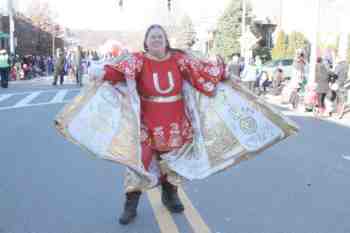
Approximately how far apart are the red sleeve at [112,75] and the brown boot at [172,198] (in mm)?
1207

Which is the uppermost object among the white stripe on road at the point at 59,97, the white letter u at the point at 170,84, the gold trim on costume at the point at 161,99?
the white letter u at the point at 170,84

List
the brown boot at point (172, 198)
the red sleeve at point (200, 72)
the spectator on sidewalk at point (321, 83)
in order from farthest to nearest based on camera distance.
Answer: the spectator on sidewalk at point (321, 83) < the brown boot at point (172, 198) < the red sleeve at point (200, 72)

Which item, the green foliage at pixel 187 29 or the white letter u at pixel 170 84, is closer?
the white letter u at pixel 170 84

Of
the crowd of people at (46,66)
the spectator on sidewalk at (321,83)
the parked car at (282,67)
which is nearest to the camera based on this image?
the spectator on sidewalk at (321,83)

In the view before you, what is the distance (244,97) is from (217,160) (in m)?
0.72

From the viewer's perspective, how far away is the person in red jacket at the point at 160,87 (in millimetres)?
4953

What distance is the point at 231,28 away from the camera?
52.1 metres

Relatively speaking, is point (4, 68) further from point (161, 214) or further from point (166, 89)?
point (166, 89)

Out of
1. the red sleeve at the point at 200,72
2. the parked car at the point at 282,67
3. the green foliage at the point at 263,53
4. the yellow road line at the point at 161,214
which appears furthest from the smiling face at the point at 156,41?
the green foliage at the point at 263,53

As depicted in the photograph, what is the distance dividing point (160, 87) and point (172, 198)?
1.26 meters

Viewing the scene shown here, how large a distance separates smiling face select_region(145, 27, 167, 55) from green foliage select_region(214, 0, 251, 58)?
47183mm

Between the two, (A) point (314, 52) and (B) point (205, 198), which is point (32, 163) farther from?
(A) point (314, 52)

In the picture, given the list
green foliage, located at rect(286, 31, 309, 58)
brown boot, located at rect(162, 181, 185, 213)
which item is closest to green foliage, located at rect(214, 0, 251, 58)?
green foliage, located at rect(286, 31, 309, 58)

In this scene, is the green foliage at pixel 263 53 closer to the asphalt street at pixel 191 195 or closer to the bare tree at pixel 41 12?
the bare tree at pixel 41 12
